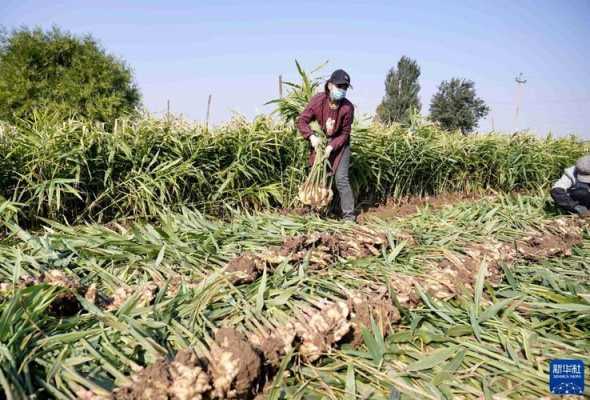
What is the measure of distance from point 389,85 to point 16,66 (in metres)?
28.6

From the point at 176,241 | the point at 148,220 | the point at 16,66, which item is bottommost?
the point at 148,220

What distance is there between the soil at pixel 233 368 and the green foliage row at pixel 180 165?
2.20 m

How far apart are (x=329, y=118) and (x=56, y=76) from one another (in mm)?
8913

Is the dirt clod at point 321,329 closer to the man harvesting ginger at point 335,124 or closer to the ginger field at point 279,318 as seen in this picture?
the ginger field at point 279,318

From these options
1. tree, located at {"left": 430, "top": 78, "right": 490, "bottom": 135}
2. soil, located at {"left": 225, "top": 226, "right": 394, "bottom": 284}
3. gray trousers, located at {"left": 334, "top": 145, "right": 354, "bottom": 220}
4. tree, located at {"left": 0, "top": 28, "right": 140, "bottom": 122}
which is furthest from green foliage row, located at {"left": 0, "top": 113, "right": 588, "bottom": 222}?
tree, located at {"left": 430, "top": 78, "right": 490, "bottom": 135}

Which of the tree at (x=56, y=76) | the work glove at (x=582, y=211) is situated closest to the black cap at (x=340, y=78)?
the work glove at (x=582, y=211)

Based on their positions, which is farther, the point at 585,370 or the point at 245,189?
the point at 245,189

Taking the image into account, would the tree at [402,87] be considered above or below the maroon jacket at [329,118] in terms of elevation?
above

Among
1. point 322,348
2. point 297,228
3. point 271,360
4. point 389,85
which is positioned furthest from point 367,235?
point 389,85

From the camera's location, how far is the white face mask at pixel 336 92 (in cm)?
347

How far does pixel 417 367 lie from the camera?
1.35 m

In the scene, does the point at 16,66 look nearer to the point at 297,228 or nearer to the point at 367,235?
the point at 297,228

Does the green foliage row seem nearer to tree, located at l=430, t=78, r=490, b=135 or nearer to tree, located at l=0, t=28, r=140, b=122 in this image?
tree, located at l=0, t=28, r=140, b=122

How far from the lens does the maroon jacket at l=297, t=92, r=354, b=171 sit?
3.61 metres
